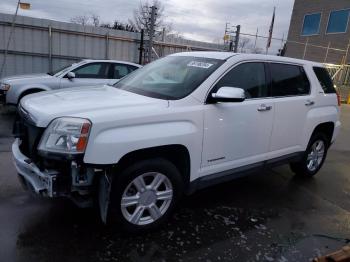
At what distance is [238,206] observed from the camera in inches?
163

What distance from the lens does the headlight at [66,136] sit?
271cm

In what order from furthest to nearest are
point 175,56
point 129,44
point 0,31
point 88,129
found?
1. point 129,44
2. point 0,31
3. point 175,56
4. point 88,129

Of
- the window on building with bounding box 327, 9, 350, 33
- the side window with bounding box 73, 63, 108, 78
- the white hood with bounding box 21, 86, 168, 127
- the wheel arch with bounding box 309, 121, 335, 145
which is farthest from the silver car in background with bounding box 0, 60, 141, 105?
the window on building with bounding box 327, 9, 350, 33

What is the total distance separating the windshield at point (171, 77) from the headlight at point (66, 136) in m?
0.98

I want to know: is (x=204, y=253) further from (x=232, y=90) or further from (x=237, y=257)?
(x=232, y=90)

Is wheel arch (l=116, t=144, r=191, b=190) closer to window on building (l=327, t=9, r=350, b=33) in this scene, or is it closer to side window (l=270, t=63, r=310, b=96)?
side window (l=270, t=63, r=310, b=96)

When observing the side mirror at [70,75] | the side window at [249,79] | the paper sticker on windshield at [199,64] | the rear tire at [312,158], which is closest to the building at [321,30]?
the side mirror at [70,75]

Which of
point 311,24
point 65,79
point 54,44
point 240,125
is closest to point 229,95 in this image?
point 240,125

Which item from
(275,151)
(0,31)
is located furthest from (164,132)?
(0,31)

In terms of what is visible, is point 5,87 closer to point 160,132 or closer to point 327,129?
point 160,132

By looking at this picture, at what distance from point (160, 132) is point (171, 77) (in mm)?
1030

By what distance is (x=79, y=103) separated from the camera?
3.11 m

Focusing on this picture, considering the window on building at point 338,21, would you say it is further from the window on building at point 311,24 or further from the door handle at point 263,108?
the door handle at point 263,108

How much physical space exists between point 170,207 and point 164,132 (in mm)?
842
